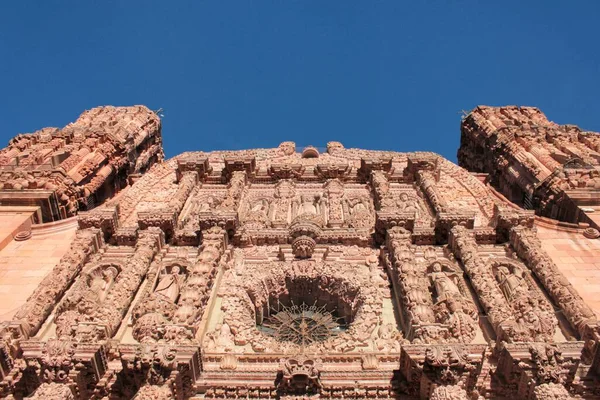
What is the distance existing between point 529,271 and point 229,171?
33.2ft

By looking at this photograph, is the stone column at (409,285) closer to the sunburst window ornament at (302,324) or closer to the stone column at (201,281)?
the sunburst window ornament at (302,324)

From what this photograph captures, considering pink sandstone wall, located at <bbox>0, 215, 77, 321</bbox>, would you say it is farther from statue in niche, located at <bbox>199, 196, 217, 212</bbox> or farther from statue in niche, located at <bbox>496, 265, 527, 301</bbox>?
statue in niche, located at <bbox>496, 265, 527, 301</bbox>

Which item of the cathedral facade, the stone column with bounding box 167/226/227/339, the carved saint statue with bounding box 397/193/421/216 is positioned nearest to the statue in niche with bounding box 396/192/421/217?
the carved saint statue with bounding box 397/193/421/216

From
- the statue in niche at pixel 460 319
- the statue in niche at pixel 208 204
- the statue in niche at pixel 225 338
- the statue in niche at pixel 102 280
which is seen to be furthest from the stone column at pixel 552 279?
the statue in niche at pixel 102 280

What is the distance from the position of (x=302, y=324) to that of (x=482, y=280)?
12.8ft

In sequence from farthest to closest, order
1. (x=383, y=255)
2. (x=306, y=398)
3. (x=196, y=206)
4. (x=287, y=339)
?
1. (x=196, y=206)
2. (x=383, y=255)
3. (x=287, y=339)
4. (x=306, y=398)

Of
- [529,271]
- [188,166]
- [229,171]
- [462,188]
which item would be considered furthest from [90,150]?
[529,271]

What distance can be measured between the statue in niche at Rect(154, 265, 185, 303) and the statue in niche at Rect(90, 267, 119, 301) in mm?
1096

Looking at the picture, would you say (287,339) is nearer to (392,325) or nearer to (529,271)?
(392,325)

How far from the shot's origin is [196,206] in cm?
1720

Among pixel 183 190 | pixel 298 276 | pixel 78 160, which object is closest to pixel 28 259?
pixel 183 190

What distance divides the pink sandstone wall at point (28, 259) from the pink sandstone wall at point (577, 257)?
468 inches

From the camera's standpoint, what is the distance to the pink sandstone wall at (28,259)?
1212cm

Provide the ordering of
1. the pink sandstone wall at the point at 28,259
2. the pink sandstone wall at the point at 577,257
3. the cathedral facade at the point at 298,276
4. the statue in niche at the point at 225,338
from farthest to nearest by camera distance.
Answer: the pink sandstone wall at the point at 577,257, the pink sandstone wall at the point at 28,259, the statue in niche at the point at 225,338, the cathedral facade at the point at 298,276
